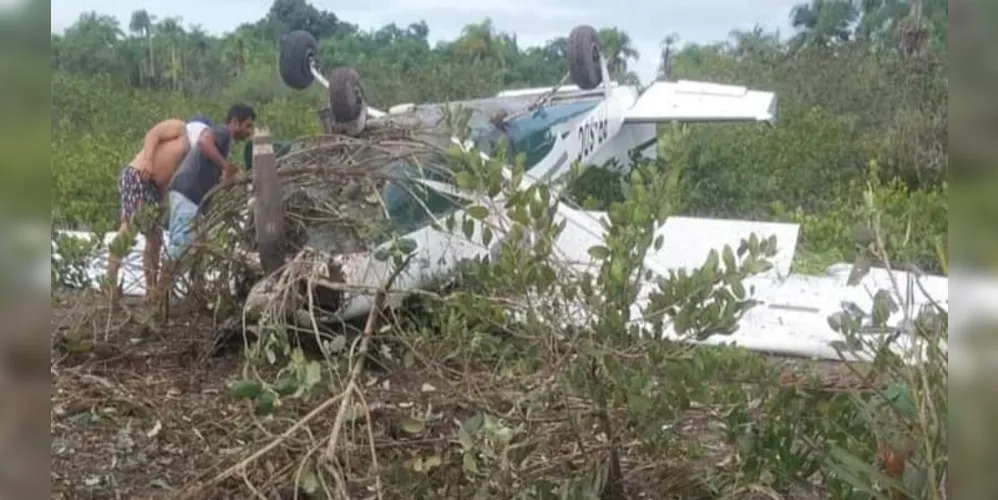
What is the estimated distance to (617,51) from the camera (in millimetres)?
8555

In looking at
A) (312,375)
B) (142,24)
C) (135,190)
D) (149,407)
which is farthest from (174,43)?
(312,375)

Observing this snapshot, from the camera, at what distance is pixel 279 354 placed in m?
3.64

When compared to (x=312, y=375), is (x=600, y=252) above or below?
above

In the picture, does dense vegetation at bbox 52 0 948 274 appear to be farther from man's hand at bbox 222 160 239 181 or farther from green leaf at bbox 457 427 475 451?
green leaf at bbox 457 427 475 451

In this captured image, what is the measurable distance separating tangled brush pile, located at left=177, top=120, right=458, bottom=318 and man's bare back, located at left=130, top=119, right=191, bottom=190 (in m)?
1.39

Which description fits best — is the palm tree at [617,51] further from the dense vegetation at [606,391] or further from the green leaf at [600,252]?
the green leaf at [600,252]

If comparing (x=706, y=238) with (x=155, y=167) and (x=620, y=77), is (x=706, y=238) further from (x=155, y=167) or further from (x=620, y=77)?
(x=620, y=77)

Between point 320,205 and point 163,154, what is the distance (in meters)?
1.93

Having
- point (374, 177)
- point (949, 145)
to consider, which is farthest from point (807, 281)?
point (949, 145)

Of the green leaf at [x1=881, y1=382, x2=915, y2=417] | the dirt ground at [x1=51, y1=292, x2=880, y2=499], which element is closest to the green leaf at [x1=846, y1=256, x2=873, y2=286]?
the green leaf at [x1=881, y1=382, x2=915, y2=417]

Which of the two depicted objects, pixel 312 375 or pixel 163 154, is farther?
pixel 163 154

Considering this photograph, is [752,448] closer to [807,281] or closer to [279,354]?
[279,354]

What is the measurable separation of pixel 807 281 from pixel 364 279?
7.75 feet

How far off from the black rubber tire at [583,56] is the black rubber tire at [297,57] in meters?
1.76
